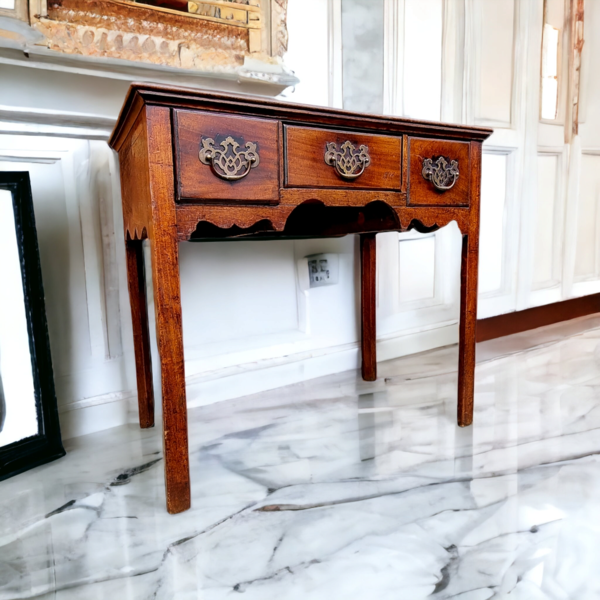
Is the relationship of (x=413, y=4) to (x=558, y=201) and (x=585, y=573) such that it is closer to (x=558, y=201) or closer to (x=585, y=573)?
(x=558, y=201)

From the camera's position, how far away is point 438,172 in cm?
101

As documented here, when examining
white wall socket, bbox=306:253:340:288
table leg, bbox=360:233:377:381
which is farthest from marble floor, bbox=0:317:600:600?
white wall socket, bbox=306:253:340:288

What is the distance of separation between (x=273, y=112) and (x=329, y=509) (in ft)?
2.36

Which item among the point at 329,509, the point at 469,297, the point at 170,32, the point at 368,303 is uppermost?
the point at 170,32

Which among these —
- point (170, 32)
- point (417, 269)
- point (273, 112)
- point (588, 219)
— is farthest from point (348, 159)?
Result: point (588, 219)

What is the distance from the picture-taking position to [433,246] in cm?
189

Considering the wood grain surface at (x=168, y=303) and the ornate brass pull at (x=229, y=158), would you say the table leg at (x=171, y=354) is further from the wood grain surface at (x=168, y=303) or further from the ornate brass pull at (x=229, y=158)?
the ornate brass pull at (x=229, y=158)

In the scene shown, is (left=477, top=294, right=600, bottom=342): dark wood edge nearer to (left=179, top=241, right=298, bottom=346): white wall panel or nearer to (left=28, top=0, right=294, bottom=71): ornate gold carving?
(left=179, top=241, right=298, bottom=346): white wall panel

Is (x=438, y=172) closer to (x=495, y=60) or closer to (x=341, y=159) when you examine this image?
(x=341, y=159)

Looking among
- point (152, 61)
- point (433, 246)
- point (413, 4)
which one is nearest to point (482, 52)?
point (413, 4)

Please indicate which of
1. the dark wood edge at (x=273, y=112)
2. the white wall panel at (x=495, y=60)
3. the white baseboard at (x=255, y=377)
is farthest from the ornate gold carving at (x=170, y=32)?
the white wall panel at (x=495, y=60)

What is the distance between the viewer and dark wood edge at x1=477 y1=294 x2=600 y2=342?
2.09 metres

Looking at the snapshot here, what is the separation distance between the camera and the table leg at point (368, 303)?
4.85 feet

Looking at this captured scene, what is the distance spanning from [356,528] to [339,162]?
664 millimetres
